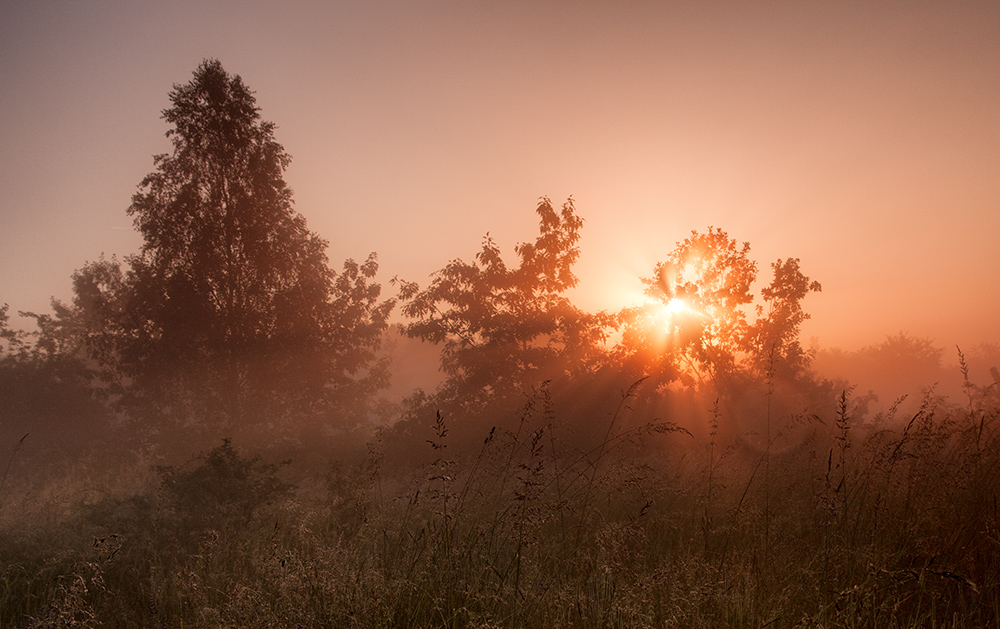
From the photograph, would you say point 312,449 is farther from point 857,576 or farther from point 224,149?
point 857,576

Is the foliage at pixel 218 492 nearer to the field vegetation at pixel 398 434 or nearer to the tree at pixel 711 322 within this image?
the field vegetation at pixel 398 434

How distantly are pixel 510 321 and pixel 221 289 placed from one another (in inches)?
373

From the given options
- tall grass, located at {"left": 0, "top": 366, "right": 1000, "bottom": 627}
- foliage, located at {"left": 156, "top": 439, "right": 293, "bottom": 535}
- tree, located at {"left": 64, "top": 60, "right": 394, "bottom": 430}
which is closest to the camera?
tall grass, located at {"left": 0, "top": 366, "right": 1000, "bottom": 627}

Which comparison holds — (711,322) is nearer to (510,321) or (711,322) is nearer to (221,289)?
(510,321)

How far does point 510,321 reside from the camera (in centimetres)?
1628

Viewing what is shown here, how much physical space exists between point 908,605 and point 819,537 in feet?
3.33

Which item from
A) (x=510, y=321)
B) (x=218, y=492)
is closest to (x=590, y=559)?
(x=218, y=492)

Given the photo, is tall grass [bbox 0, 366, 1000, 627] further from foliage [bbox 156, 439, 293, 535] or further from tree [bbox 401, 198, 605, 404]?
tree [bbox 401, 198, 605, 404]

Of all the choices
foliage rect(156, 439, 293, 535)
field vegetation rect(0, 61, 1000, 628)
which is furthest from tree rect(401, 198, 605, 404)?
foliage rect(156, 439, 293, 535)

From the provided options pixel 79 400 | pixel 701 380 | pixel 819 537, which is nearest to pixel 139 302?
pixel 79 400

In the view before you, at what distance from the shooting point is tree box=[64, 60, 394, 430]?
14.5 m

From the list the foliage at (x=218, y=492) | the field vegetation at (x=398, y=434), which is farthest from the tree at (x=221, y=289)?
the foliage at (x=218, y=492)

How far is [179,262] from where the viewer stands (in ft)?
47.9

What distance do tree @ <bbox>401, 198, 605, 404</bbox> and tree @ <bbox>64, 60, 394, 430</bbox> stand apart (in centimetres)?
399
